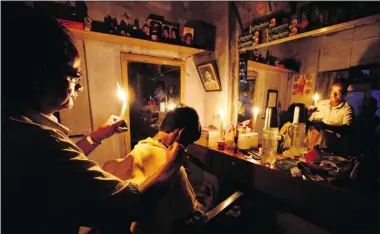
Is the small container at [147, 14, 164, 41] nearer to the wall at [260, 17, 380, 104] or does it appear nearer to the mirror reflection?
the mirror reflection

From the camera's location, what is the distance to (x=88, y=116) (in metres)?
1.92

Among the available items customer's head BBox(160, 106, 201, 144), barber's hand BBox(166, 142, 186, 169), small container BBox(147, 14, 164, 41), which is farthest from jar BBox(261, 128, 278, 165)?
small container BBox(147, 14, 164, 41)

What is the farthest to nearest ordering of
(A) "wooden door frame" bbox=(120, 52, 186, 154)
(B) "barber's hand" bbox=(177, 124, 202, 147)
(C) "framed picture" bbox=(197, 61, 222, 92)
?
(C) "framed picture" bbox=(197, 61, 222, 92) < (A) "wooden door frame" bbox=(120, 52, 186, 154) < (B) "barber's hand" bbox=(177, 124, 202, 147)

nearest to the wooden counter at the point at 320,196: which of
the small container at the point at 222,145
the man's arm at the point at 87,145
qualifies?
the small container at the point at 222,145

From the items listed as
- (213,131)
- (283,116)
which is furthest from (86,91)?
(283,116)

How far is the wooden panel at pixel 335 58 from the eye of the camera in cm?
136

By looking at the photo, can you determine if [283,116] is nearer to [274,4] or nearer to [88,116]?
[274,4]

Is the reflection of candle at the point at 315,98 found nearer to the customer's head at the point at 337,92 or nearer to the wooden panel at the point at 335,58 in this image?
the customer's head at the point at 337,92

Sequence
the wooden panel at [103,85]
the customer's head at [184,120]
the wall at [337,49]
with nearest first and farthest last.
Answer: the customer's head at [184,120] → the wall at [337,49] → the wooden panel at [103,85]

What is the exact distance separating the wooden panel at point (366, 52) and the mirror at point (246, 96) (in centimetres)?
82

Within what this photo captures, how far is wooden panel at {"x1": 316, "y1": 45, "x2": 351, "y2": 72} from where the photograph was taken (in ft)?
4.47

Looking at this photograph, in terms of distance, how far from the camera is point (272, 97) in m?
1.83

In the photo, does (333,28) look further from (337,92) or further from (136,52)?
(136,52)

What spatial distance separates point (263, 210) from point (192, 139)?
1466mm
